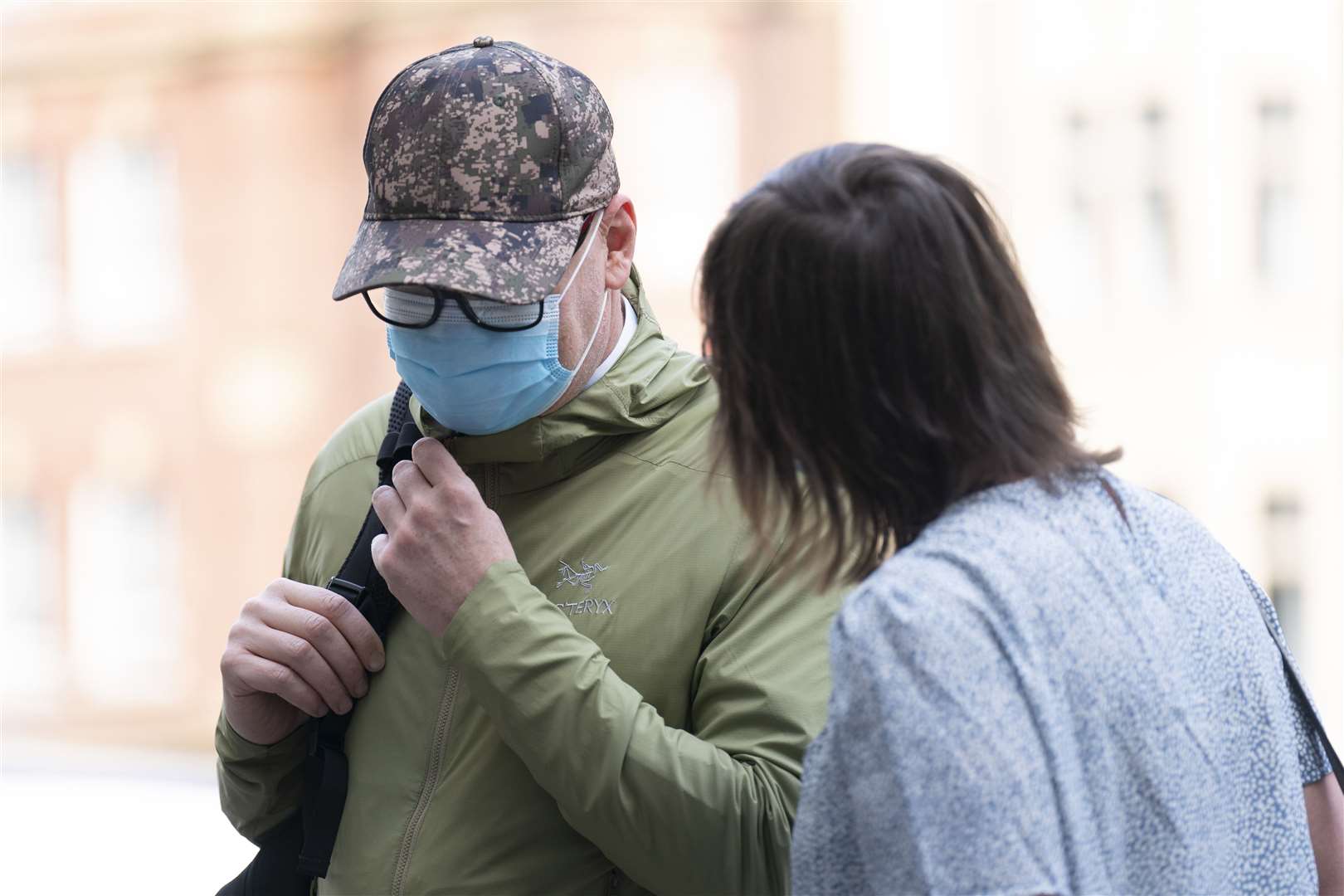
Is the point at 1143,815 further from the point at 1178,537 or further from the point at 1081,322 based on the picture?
the point at 1081,322

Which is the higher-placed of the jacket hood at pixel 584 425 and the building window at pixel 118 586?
→ the jacket hood at pixel 584 425

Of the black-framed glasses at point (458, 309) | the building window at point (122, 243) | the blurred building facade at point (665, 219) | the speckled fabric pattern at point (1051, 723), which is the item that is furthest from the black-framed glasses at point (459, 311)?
the building window at point (122, 243)

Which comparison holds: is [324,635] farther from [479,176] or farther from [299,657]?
[479,176]

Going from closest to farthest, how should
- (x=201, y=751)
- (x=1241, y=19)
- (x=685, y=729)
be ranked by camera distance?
(x=685, y=729) → (x=1241, y=19) → (x=201, y=751)

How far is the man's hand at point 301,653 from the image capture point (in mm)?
1917

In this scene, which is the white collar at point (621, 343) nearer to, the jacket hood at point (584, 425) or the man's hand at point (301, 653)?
the jacket hood at point (584, 425)

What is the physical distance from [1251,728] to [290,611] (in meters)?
1.17

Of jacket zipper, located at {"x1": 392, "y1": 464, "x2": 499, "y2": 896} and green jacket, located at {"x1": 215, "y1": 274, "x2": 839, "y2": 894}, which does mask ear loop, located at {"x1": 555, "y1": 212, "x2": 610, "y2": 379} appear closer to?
green jacket, located at {"x1": 215, "y1": 274, "x2": 839, "y2": 894}

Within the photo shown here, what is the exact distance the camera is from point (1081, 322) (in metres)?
13.2

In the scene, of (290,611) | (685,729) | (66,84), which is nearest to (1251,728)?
(685,729)

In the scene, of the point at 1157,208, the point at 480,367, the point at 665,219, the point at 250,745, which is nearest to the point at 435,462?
the point at 480,367

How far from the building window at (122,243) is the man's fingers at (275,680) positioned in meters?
13.6

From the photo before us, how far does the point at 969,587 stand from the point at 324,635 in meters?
0.97

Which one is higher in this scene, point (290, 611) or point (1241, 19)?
point (1241, 19)
